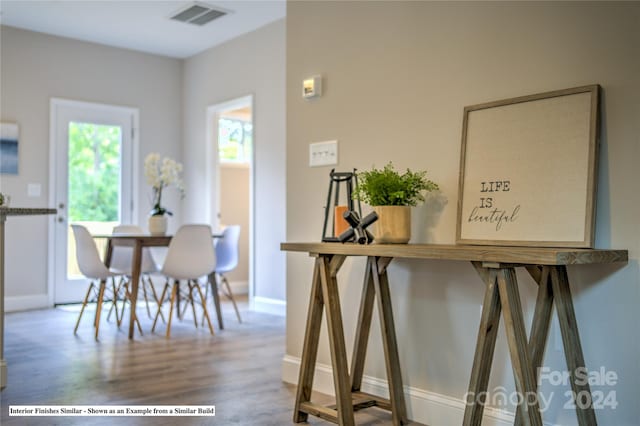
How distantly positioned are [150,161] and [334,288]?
3.09m

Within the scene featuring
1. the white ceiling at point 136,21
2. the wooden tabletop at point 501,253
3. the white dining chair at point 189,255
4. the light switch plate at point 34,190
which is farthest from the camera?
the light switch plate at point 34,190

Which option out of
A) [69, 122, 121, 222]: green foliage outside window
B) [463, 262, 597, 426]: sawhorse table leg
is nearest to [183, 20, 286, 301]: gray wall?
[69, 122, 121, 222]: green foliage outside window

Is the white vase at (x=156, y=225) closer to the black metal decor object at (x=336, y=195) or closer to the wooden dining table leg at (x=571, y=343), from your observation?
the black metal decor object at (x=336, y=195)

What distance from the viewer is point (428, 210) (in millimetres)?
2621

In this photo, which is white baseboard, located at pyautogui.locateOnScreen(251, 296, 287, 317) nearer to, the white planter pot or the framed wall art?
the framed wall art

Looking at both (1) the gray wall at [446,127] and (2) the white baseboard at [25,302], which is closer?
(1) the gray wall at [446,127]

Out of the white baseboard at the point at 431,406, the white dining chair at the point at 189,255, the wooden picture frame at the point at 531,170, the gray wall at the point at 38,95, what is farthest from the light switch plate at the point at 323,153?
the gray wall at the point at 38,95

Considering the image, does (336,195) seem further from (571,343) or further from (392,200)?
(571,343)

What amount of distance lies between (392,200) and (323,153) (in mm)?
755

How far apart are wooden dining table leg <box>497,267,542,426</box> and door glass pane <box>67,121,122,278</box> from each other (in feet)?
17.0

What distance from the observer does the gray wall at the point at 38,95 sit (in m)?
5.76

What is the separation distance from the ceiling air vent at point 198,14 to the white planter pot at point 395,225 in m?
3.42

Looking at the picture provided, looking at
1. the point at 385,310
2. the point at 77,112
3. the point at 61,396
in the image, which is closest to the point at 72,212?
the point at 77,112

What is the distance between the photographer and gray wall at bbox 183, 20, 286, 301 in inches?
219
